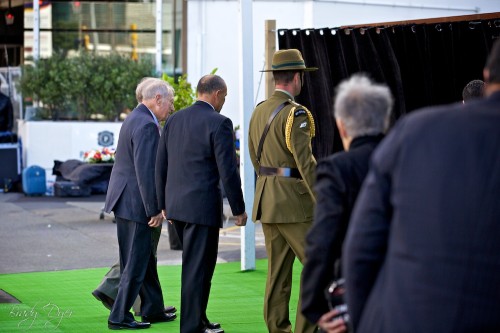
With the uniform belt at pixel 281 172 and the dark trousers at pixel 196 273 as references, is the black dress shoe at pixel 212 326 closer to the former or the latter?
the dark trousers at pixel 196 273

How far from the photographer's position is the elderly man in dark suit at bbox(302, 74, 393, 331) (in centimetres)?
356

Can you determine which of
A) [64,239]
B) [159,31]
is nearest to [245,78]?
[64,239]

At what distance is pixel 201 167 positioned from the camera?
6.80 meters

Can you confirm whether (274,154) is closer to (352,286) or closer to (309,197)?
(309,197)

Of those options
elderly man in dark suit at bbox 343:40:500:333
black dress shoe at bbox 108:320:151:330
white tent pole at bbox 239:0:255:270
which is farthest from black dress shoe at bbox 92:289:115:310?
elderly man in dark suit at bbox 343:40:500:333

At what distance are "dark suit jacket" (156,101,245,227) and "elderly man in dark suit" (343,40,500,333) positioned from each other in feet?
12.4

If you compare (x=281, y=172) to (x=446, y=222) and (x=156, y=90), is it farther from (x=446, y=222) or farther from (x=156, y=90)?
(x=446, y=222)

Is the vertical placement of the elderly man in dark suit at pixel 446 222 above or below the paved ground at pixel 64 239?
above

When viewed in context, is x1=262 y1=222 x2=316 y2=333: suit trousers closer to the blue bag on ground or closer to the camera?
the camera

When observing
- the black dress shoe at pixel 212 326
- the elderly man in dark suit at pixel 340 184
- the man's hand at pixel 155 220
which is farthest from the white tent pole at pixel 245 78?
the elderly man in dark suit at pixel 340 184

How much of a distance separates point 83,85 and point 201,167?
14869 millimetres

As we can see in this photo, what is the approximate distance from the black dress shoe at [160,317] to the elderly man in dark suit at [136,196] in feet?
0.70

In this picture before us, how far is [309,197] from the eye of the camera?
677 cm

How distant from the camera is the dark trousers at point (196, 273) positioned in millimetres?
6801
